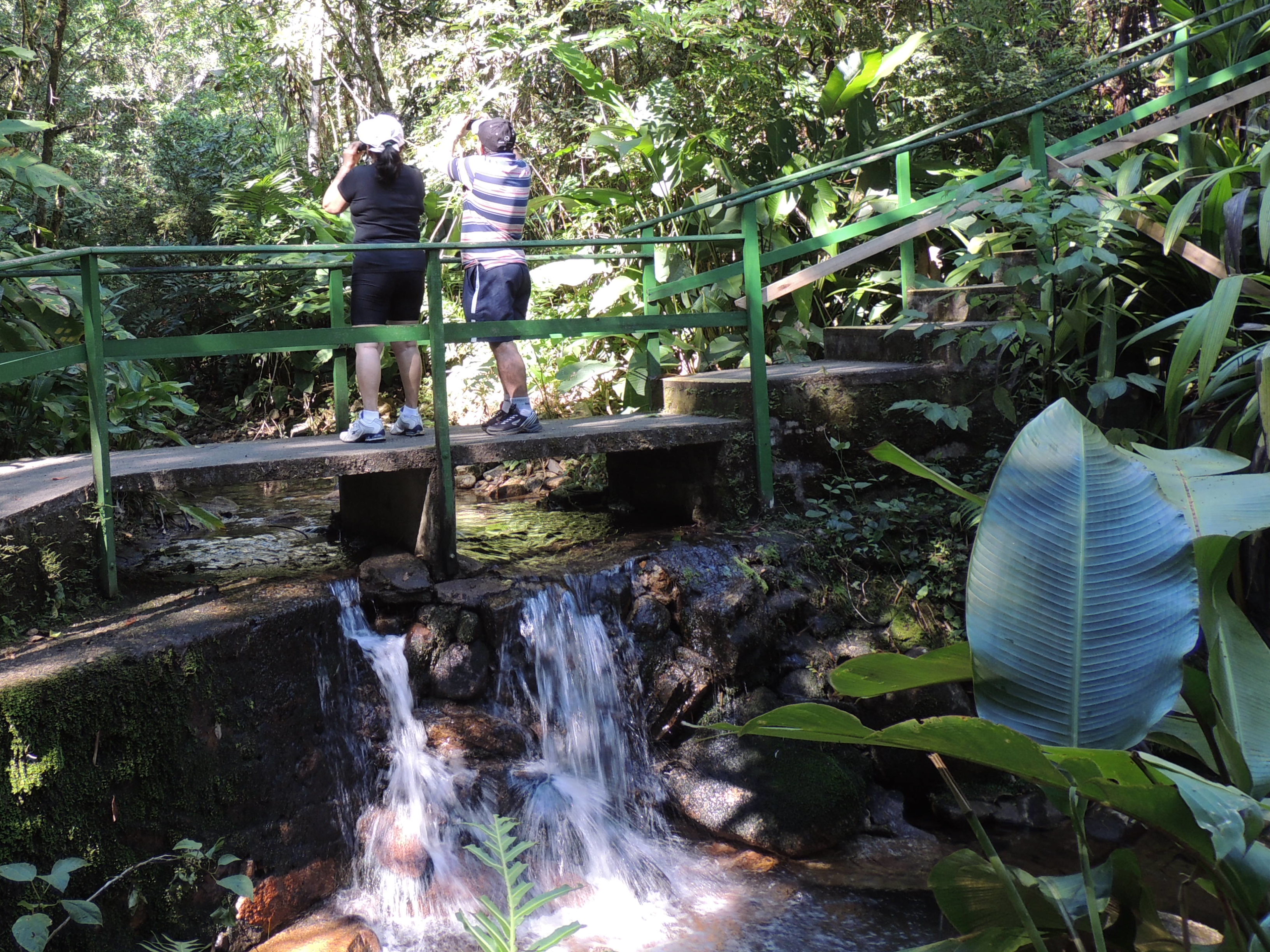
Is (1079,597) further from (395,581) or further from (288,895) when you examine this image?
(395,581)

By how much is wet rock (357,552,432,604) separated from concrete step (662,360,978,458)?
2.00 metres

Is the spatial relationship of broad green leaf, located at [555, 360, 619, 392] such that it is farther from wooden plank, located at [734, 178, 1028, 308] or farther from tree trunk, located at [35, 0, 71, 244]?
tree trunk, located at [35, 0, 71, 244]

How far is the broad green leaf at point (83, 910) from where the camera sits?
263 cm

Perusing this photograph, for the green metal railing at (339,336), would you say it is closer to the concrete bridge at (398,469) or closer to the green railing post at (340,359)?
the green railing post at (340,359)

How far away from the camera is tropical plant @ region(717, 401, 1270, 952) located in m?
1.92

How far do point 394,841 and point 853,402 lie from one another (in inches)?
128

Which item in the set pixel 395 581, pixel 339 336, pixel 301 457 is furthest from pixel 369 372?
pixel 395 581

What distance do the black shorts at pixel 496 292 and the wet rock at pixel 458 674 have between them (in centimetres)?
161

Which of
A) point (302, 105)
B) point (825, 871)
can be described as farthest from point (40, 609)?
point (302, 105)

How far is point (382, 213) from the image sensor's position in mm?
5223

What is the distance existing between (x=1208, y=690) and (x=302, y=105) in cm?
1331

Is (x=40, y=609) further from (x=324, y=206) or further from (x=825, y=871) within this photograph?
(x=825, y=871)

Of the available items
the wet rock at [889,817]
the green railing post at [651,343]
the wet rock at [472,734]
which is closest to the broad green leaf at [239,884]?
the wet rock at [472,734]

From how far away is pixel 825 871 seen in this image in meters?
4.39
